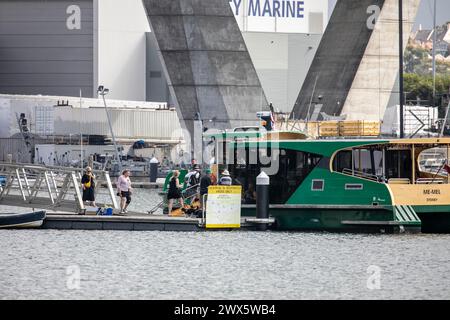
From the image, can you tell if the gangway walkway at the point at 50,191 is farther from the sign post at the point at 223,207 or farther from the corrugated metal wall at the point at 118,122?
the corrugated metal wall at the point at 118,122

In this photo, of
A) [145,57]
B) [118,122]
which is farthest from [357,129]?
[145,57]

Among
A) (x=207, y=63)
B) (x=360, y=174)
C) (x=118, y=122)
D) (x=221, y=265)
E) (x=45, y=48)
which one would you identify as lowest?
(x=221, y=265)

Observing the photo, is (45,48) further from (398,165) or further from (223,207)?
(398,165)

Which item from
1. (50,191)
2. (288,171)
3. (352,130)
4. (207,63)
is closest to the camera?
(288,171)

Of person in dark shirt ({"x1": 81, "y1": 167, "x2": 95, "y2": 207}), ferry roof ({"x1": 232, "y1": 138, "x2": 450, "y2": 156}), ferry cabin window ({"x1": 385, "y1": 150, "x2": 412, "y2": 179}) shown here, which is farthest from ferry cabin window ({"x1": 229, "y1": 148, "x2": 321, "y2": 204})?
person in dark shirt ({"x1": 81, "y1": 167, "x2": 95, "y2": 207})

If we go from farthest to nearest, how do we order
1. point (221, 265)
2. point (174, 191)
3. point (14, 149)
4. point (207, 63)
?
point (14, 149), point (207, 63), point (174, 191), point (221, 265)

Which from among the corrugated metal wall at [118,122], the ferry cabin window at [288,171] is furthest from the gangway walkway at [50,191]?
the corrugated metal wall at [118,122]

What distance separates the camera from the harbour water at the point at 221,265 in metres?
26.6

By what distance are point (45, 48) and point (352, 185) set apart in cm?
7787

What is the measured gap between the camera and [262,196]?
124ft

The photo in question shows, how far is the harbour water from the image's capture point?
2662cm
